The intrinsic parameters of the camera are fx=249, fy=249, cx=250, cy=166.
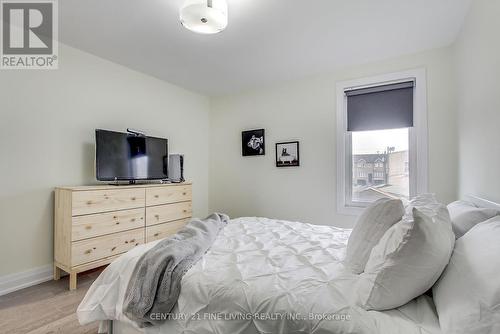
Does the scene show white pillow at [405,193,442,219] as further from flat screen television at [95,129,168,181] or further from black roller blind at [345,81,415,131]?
flat screen television at [95,129,168,181]

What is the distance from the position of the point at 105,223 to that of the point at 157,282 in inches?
60.9

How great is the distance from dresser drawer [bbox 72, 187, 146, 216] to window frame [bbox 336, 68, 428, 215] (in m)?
2.38

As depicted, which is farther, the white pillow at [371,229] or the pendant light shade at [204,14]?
the pendant light shade at [204,14]

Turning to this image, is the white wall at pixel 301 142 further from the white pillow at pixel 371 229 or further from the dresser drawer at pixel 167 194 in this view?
the white pillow at pixel 371 229

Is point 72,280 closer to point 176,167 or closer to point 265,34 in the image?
point 176,167

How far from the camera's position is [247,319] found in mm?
1040

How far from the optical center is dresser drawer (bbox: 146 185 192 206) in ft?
9.29

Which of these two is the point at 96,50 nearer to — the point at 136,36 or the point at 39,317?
the point at 136,36

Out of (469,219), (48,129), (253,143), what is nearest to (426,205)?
(469,219)

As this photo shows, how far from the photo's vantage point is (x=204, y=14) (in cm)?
172

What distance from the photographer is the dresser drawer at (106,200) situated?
2237 mm

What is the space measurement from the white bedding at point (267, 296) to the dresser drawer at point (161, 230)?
1335 millimetres

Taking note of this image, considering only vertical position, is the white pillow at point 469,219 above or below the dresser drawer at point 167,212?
above

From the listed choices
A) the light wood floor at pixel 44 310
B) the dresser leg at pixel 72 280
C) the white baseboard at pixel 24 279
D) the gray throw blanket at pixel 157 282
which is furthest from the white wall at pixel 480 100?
the white baseboard at pixel 24 279
